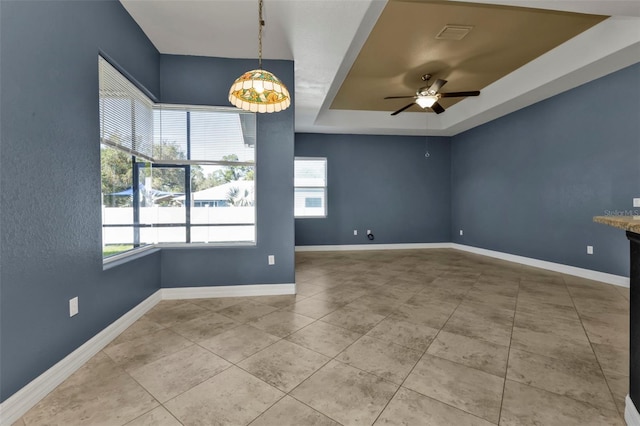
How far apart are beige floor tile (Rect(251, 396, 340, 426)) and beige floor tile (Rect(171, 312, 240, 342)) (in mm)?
1141

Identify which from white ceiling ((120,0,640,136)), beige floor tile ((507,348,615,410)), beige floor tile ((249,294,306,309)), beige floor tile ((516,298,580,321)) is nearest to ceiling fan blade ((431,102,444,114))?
white ceiling ((120,0,640,136))

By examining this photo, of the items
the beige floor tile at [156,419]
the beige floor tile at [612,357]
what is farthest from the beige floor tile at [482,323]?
the beige floor tile at [156,419]

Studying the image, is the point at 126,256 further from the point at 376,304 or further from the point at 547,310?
the point at 547,310

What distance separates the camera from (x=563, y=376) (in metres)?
1.86

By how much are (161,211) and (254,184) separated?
1191 millimetres

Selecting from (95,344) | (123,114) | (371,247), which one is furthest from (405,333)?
(371,247)

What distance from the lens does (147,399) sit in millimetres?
1654

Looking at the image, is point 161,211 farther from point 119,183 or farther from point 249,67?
point 249,67

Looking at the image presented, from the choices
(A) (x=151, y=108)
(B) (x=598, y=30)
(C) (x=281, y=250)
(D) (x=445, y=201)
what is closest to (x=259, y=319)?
(C) (x=281, y=250)

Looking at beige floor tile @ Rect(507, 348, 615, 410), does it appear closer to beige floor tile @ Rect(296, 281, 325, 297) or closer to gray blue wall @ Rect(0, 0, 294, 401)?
beige floor tile @ Rect(296, 281, 325, 297)

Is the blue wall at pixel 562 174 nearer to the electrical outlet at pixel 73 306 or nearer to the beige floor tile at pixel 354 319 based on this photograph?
the beige floor tile at pixel 354 319

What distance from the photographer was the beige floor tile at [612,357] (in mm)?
1928

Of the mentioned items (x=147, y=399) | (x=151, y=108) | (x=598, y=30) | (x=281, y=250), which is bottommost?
(x=147, y=399)

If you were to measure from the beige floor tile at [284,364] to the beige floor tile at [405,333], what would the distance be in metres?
0.64
